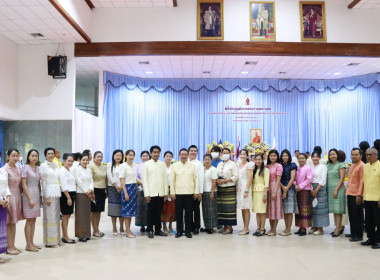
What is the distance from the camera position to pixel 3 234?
4.38m

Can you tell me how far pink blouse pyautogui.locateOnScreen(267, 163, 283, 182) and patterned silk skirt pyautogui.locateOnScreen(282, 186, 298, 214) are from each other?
0.33 m

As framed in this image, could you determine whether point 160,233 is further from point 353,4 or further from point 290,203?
point 353,4

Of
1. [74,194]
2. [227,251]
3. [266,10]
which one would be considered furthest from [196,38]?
[227,251]

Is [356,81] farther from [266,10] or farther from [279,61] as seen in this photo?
[266,10]

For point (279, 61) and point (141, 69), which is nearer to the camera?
point (279, 61)

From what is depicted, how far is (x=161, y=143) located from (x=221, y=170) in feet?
26.1

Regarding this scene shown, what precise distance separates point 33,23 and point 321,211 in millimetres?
7258

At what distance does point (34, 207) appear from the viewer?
4883 mm

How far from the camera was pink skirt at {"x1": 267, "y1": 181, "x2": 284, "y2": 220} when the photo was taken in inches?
229

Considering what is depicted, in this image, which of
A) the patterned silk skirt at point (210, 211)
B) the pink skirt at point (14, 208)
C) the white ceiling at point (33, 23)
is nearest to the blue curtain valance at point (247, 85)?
the white ceiling at point (33, 23)

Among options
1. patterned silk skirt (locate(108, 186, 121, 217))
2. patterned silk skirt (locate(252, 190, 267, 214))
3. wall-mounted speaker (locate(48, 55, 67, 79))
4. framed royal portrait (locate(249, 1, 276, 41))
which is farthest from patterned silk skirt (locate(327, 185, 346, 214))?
wall-mounted speaker (locate(48, 55, 67, 79))

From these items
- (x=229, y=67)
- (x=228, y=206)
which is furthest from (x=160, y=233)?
(x=229, y=67)

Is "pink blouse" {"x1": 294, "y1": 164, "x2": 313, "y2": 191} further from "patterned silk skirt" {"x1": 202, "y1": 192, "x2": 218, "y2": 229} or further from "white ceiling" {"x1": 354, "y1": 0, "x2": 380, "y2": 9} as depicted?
"white ceiling" {"x1": 354, "y1": 0, "x2": 380, "y2": 9}

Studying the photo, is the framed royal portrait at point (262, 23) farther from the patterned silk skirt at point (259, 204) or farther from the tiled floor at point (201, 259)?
the tiled floor at point (201, 259)
